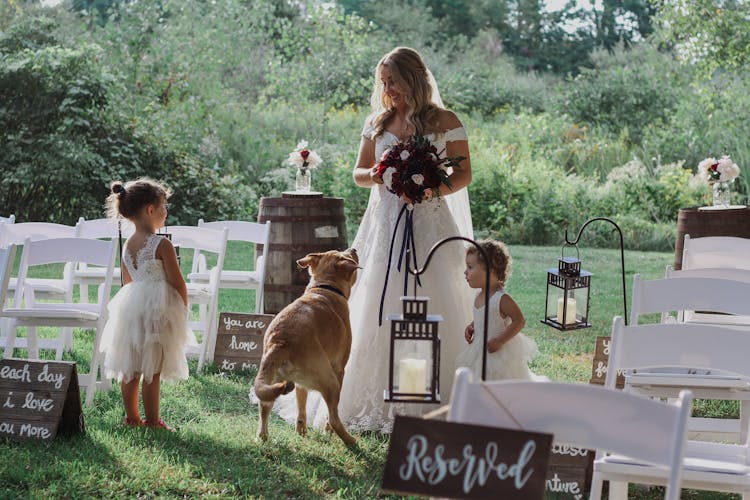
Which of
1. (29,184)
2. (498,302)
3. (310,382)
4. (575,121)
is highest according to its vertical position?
(575,121)

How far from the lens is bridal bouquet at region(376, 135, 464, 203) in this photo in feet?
13.0

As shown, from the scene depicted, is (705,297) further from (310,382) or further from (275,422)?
(275,422)

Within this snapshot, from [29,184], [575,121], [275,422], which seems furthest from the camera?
[575,121]

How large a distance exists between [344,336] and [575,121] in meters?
15.0

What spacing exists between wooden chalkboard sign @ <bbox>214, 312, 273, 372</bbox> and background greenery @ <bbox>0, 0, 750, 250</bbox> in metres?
6.99

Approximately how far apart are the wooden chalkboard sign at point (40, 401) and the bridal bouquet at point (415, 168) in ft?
6.42

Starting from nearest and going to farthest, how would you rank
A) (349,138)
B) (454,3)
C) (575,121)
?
(349,138) < (575,121) < (454,3)

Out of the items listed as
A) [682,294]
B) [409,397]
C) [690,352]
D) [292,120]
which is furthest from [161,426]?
[292,120]

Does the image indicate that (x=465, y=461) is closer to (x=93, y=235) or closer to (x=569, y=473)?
(x=569, y=473)

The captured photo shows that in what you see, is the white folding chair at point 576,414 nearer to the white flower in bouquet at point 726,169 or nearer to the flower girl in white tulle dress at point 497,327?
the flower girl in white tulle dress at point 497,327

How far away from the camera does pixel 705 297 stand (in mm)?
4293

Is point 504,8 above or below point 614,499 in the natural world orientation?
above

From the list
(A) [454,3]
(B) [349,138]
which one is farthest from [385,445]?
(A) [454,3]

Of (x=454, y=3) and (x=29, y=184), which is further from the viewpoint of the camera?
(x=454, y=3)
